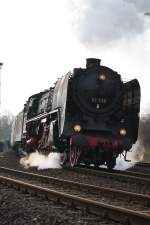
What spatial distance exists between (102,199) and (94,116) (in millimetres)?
8013

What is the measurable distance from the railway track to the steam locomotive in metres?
3.83

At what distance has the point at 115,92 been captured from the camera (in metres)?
17.0

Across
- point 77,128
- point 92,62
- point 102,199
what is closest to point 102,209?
point 102,199

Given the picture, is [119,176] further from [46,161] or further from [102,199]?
[46,161]

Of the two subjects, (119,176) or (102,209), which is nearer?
(102,209)

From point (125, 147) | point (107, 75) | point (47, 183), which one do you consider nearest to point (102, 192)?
point (47, 183)

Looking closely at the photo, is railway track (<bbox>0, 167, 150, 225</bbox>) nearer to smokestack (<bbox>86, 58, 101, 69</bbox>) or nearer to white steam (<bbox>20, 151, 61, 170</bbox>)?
white steam (<bbox>20, 151, 61, 170</bbox>)

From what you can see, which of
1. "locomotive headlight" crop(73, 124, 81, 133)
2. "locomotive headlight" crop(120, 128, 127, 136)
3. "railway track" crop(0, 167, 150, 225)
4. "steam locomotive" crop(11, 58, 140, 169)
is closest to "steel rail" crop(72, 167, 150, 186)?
"steam locomotive" crop(11, 58, 140, 169)

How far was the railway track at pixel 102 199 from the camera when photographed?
21.5 ft

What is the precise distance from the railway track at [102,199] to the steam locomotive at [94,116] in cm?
383

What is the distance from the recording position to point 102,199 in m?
8.98

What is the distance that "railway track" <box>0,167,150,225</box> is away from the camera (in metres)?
6.55

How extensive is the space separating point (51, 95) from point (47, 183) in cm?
721

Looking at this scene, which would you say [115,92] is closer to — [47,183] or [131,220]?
[47,183]
